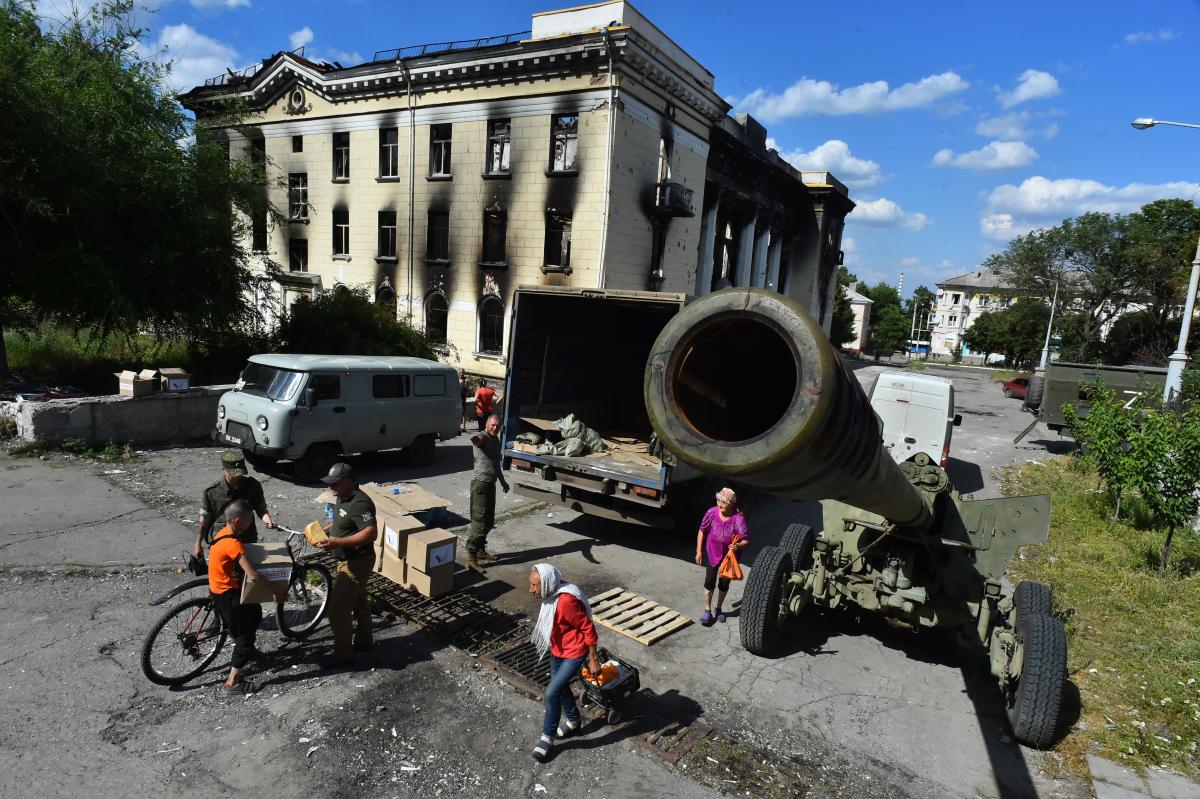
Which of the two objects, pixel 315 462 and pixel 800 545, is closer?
pixel 800 545

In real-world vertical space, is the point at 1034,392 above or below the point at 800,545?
above

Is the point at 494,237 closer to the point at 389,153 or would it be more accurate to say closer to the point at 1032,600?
the point at 389,153

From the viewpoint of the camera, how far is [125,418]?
11.8m

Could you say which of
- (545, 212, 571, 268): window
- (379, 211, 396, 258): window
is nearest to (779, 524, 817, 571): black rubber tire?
(545, 212, 571, 268): window

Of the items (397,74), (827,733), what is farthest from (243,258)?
(827,733)

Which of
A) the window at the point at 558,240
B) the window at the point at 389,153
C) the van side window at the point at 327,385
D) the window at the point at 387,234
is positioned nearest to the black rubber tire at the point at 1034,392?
the window at the point at 558,240

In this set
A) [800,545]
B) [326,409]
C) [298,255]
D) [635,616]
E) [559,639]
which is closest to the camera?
[559,639]

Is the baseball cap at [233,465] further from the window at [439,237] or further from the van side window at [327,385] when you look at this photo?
the window at [439,237]

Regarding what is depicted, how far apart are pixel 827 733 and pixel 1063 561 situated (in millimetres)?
6068

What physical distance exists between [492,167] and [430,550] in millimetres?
18782

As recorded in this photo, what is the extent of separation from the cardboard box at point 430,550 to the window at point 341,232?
A: 21.7m

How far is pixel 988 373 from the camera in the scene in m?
56.7

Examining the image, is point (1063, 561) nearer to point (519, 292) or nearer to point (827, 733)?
point (827, 733)

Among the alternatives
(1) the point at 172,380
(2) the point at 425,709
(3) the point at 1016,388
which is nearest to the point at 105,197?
(1) the point at 172,380
